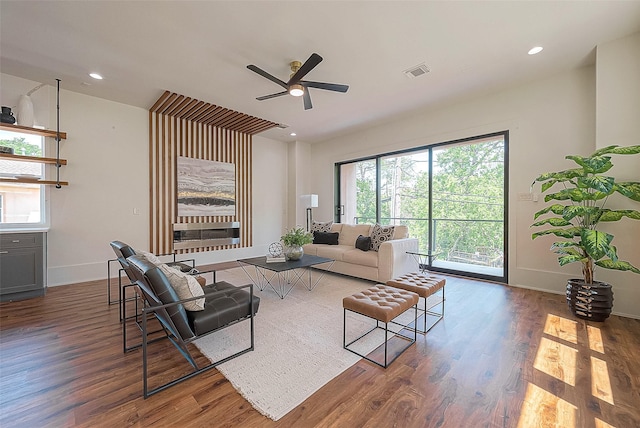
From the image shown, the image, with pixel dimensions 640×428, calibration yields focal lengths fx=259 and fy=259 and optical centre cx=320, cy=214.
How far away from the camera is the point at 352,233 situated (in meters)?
5.22

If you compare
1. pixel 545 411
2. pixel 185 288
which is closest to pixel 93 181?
pixel 185 288

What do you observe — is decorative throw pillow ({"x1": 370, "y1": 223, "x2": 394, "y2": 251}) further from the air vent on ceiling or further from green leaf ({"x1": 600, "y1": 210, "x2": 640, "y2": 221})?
green leaf ({"x1": 600, "y1": 210, "x2": 640, "y2": 221})

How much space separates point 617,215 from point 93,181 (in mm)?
7355

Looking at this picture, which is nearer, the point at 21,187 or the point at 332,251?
the point at 21,187

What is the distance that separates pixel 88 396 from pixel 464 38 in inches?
183

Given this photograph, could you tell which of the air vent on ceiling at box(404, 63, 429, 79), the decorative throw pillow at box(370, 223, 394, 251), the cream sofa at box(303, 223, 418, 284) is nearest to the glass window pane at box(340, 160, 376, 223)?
the cream sofa at box(303, 223, 418, 284)

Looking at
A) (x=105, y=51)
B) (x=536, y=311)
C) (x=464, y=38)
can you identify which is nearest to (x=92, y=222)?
(x=105, y=51)

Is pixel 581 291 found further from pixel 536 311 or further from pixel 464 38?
pixel 464 38

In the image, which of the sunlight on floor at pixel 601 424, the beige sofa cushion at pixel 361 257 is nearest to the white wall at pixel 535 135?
the beige sofa cushion at pixel 361 257

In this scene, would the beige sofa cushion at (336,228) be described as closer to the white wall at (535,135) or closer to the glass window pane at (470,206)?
the glass window pane at (470,206)

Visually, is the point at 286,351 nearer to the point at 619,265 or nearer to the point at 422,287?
the point at 422,287

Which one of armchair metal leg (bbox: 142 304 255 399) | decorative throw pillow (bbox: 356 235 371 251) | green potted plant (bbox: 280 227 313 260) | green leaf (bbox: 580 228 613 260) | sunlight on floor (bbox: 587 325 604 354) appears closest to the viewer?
armchair metal leg (bbox: 142 304 255 399)

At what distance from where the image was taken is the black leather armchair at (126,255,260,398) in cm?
174

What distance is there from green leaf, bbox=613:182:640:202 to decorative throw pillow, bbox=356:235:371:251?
3033 mm
